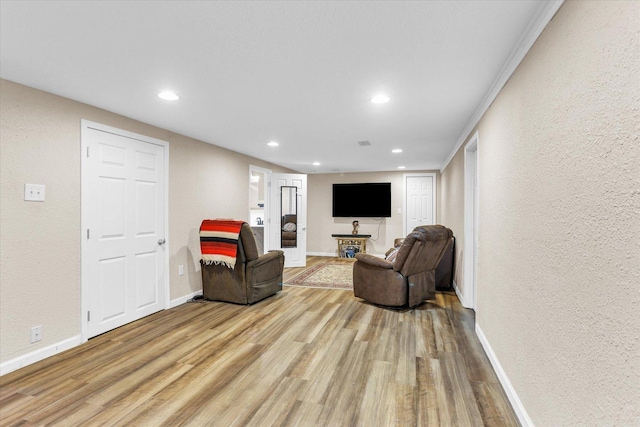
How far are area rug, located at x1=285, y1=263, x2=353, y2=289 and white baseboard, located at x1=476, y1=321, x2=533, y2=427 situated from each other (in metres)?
2.60

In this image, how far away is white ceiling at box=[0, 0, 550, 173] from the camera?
159cm

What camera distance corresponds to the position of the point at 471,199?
3889 mm

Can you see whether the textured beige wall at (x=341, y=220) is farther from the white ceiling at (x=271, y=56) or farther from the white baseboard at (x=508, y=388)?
the white baseboard at (x=508, y=388)

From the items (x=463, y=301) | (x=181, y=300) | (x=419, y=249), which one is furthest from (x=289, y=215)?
(x=463, y=301)

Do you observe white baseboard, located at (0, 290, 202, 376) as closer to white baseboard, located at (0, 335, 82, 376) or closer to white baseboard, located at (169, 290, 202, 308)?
white baseboard, located at (0, 335, 82, 376)

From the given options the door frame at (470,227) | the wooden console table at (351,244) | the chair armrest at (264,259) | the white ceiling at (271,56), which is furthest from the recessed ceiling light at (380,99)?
the wooden console table at (351,244)

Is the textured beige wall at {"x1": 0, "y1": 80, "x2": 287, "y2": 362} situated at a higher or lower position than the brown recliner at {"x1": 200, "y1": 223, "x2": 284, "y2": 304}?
higher

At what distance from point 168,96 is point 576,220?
9.92ft

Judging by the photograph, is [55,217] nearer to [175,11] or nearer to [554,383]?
[175,11]

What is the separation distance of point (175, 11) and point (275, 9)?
513mm

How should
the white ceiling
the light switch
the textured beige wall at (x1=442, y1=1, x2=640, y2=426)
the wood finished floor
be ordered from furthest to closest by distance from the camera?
the light switch < the wood finished floor < the white ceiling < the textured beige wall at (x1=442, y1=1, x2=640, y2=426)

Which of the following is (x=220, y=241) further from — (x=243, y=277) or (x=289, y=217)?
(x=289, y=217)

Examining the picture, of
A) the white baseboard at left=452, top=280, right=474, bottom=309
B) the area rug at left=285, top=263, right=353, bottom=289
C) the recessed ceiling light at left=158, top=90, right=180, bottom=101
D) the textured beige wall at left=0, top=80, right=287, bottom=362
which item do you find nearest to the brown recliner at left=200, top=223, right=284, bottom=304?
the area rug at left=285, top=263, right=353, bottom=289

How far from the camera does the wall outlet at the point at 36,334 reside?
8.36ft
